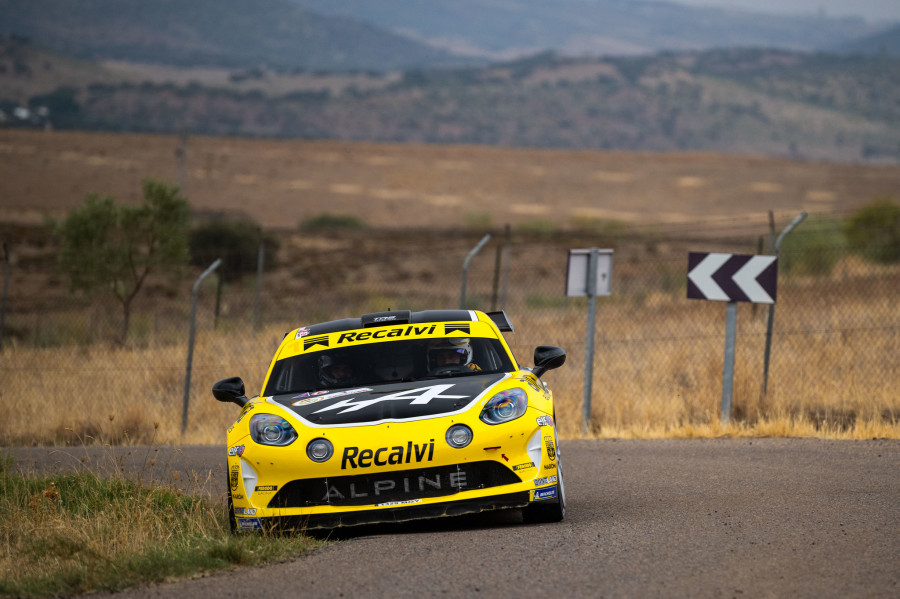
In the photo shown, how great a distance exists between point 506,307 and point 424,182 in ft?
184

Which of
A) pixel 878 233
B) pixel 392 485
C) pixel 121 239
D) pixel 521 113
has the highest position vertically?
pixel 521 113

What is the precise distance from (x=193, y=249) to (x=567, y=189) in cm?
4791

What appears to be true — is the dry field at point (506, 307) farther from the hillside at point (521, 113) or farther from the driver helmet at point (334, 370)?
the hillside at point (521, 113)

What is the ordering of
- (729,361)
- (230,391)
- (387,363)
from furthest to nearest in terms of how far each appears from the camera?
(729,361), (387,363), (230,391)

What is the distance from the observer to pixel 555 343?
17453mm

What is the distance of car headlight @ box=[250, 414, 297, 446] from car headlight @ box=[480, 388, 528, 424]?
1.18 metres

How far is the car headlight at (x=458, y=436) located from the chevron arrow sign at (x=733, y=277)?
5.10m

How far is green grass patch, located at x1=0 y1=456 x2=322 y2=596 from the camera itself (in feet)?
18.9

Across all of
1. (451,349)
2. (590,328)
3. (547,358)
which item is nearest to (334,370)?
(451,349)

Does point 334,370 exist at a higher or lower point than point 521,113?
lower

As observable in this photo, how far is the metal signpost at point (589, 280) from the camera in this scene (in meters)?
11.8

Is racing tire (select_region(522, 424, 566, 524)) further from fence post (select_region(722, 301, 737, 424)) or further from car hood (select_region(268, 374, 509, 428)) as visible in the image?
fence post (select_region(722, 301, 737, 424))

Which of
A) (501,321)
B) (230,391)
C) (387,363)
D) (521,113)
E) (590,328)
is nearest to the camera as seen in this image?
(230,391)

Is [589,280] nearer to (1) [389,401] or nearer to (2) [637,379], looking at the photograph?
(2) [637,379]
